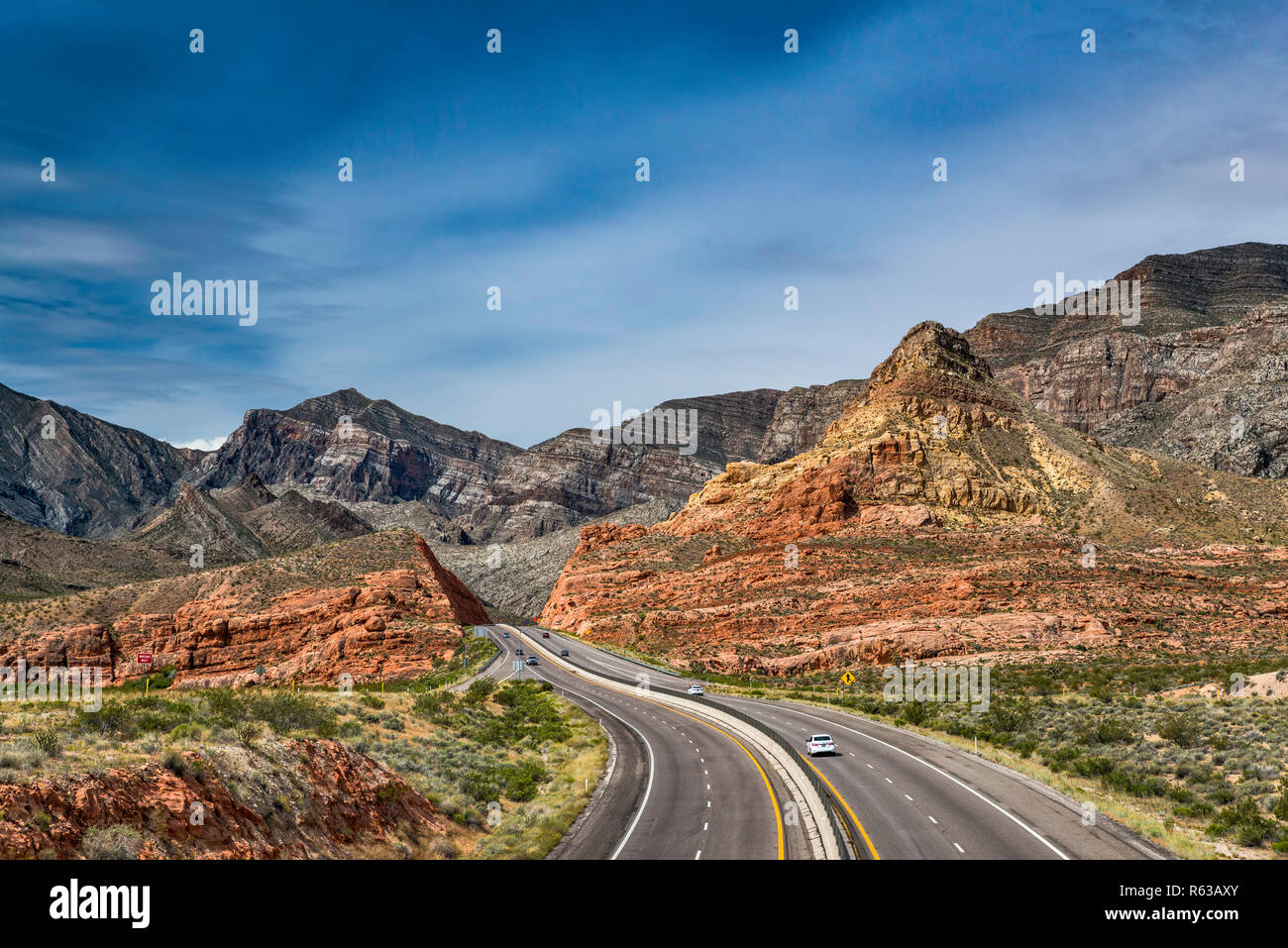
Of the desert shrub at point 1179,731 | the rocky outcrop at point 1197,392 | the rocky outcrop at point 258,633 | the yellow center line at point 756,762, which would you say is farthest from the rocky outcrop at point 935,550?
the rocky outcrop at point 1197,392

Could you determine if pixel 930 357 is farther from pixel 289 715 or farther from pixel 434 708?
pixel 289 715

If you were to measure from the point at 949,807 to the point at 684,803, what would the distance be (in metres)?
7.54

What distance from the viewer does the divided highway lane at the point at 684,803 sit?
19203 millimetres

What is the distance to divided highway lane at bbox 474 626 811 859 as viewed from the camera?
19203mm

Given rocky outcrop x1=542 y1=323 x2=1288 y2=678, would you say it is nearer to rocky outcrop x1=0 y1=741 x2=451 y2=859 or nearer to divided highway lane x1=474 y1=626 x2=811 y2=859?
divided highway lane x1=474 y1=626 x2=811 y2=859

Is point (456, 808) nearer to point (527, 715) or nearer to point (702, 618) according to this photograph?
point (527, 715)

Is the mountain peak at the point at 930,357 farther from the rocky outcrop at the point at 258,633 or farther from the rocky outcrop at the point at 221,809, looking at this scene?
the rocky outcrop at the point at 221,809

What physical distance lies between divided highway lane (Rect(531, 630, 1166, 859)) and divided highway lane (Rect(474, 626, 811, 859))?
7.73ft

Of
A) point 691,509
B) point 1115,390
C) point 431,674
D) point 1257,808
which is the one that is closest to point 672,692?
point 431,674

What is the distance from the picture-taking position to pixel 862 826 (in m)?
20.4

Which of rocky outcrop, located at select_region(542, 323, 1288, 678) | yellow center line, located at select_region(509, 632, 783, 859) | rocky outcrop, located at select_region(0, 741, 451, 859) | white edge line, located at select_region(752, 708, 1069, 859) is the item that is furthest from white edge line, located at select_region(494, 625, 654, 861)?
rocky outcrop, located at select_region(542, 323, 1288, 678)

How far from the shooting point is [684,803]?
2392 centimetres

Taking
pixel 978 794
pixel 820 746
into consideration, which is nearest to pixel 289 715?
pixel 820 746
